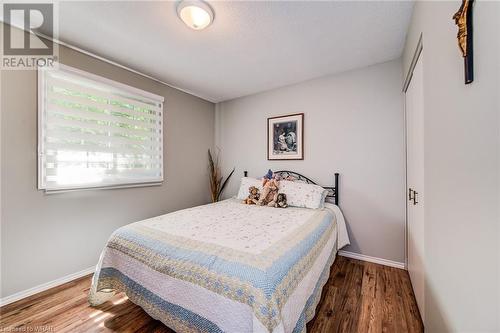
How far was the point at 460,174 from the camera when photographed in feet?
2.86

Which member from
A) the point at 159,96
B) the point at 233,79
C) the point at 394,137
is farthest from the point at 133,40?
the point at 394,137

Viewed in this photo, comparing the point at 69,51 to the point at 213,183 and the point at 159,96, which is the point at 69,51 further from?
the point at 213,183

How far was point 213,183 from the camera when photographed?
149 inches

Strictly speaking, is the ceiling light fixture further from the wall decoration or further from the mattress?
the mattress

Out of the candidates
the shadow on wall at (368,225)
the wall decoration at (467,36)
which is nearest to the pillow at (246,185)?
the shadow on wall at (368,225)

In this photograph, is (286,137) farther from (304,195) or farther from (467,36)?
(467,36)

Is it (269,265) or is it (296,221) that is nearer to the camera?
(269,265)

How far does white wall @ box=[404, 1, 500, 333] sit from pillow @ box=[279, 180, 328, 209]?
127cm

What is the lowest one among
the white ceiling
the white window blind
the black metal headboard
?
the black metal headboard

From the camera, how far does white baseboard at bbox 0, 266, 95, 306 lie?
70.3 inches

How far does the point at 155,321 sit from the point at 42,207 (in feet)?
5.35

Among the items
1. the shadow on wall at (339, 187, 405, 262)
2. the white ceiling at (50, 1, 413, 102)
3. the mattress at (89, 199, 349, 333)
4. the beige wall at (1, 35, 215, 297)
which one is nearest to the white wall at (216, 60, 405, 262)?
the shadow on wall at (339, 187, 405, 262)

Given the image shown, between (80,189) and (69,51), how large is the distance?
1.52 meters

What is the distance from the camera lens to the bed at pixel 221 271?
104cm
